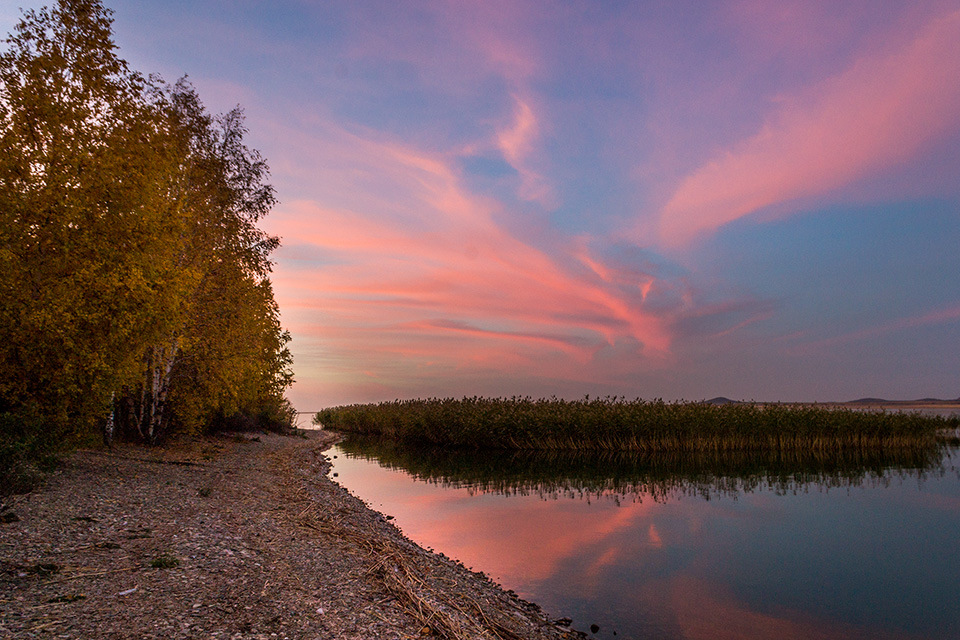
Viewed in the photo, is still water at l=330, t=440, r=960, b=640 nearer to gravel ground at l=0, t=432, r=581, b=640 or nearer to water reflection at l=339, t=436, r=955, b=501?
water reflection at l=339, t=436, r=955, b=501

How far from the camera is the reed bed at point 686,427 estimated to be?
36.3 meters

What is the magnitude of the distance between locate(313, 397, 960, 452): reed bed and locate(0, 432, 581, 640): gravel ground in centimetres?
2609

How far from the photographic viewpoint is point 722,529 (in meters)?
16.6

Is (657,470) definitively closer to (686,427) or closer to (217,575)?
(686,427)

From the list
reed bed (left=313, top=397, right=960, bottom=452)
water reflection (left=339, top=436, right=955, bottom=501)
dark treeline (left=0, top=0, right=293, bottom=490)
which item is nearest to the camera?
dark treeline (left=0, top=0, right=293, bottom=490)

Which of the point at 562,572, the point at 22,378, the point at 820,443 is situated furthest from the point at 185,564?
the point at 820,443

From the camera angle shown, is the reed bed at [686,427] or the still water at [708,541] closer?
the still water at [708,541]

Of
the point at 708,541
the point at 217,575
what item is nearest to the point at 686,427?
the point at 708,541

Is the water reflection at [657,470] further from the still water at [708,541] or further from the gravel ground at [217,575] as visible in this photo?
the gravel ground at [217,575]

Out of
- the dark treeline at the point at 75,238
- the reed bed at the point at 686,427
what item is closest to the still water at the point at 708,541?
the reed bed at the point at 686,427

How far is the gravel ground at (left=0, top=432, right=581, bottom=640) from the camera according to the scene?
5.96 metres

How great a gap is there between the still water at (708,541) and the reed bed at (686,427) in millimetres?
6866

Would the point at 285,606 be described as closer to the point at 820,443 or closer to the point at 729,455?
the point at 729,455

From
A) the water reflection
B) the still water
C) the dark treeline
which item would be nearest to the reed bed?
the water reflection
